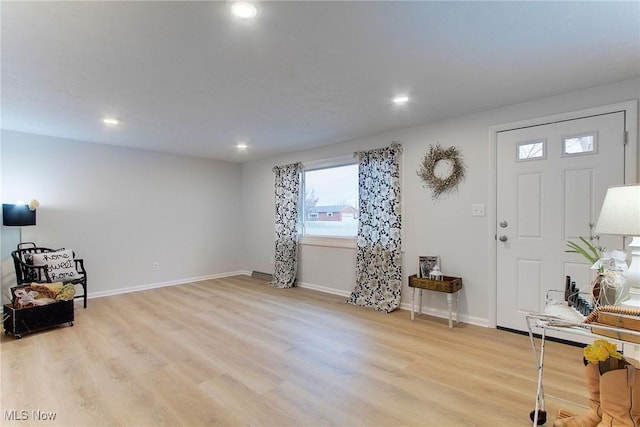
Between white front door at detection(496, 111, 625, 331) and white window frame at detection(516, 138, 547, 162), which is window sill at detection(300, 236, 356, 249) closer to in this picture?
white front door at detection(496, 111, 625, 331)

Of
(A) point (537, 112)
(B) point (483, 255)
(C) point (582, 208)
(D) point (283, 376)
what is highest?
(A) point (537, 112)

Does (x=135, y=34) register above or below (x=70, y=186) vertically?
above

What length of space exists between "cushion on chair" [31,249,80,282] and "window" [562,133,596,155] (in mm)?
5751

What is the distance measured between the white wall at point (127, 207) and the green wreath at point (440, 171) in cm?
408

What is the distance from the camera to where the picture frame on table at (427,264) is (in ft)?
12.2

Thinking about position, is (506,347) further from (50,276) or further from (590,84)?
(50,276)

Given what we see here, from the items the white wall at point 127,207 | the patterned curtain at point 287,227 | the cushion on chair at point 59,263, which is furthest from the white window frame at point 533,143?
the cushion on chair at point 59,263

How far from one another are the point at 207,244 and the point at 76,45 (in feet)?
14.4

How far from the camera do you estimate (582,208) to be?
Result: 9.27 ft

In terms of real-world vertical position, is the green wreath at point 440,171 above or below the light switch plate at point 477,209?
above

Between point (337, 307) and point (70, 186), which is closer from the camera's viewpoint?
A: point (337, 307)

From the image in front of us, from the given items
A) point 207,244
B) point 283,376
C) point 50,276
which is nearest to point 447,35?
point 283,376

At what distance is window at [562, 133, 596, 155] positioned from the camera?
9.19 ft

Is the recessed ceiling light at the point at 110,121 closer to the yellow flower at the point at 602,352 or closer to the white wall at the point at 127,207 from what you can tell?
the white wall at the point at 127,207
